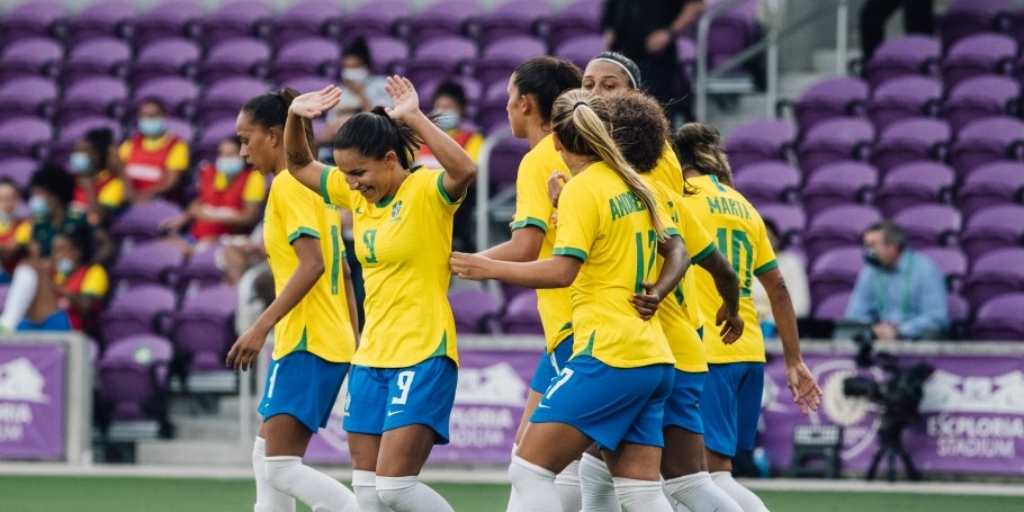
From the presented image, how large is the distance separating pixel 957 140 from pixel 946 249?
1.70 meters

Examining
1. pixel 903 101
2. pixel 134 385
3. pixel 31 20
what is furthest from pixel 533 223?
pixel 31 20

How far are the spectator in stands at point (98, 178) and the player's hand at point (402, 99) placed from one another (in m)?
8.66

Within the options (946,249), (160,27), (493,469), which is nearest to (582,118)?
(493,469)

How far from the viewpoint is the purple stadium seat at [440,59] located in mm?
16266

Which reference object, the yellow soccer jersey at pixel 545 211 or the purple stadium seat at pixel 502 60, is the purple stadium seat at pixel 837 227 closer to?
the purple stadium seat at pixel 502 60

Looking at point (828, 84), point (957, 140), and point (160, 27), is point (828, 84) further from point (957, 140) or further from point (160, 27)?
point (160, 27)

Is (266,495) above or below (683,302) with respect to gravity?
below

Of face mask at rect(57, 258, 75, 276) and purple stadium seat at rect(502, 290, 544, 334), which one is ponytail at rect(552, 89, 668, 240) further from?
face mask at rect(57, 258, 75, 276)

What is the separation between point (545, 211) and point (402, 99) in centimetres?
68

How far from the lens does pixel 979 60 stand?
48.9 ft

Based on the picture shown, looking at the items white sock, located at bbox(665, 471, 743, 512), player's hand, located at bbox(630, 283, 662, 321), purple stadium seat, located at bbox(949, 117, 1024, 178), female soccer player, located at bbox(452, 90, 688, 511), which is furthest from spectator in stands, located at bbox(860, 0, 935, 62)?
player's hand, located at bbox(630, 283, 662, 321)

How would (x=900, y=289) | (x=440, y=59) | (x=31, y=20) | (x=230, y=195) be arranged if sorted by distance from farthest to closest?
1. (x=31, y=20)
2. (x=440, y=59)
3. (x=230, y=195)
4. (x=900, y=289)

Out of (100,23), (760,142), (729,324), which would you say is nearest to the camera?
(729,324)

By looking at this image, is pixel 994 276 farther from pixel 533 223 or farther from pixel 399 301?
pixel 399 301
